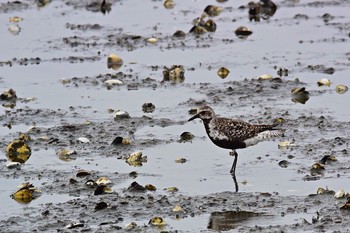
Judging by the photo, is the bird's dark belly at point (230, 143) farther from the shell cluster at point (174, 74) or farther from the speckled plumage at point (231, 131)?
the shell cluster at point (174, 74)

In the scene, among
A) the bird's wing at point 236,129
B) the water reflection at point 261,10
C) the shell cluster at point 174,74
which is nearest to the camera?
the bird's wing at point 236,129

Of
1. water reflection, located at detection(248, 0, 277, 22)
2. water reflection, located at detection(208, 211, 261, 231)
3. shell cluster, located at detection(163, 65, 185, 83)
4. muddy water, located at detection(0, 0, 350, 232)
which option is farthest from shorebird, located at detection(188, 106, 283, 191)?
water reflection, located at detection(248, 0, 277, 22)

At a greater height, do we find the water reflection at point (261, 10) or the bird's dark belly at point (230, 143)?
the water reflection at point (261, 10)

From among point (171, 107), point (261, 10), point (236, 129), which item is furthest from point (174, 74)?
point (261, 10)

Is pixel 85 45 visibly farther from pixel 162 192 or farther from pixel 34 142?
pixel 162 192

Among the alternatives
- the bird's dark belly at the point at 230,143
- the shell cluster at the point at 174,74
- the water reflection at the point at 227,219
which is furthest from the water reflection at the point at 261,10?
the water reflection at the point at 227,219

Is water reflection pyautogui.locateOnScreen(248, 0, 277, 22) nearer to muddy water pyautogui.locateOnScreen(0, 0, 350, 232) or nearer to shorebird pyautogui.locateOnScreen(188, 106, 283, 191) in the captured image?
muddy water pyautogui.locateOnScreen(0, 0, 350, 232)

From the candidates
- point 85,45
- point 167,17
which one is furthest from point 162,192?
point 167,17

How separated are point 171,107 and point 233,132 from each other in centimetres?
282

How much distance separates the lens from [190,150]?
15469mm

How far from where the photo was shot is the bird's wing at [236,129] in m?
14.9

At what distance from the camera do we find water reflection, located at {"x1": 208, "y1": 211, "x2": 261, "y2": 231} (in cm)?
1222

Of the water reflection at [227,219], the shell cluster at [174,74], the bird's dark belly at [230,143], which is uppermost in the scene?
the shell cluster at [174,74]

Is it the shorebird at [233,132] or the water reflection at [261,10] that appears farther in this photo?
the water reflection at [261,10]
